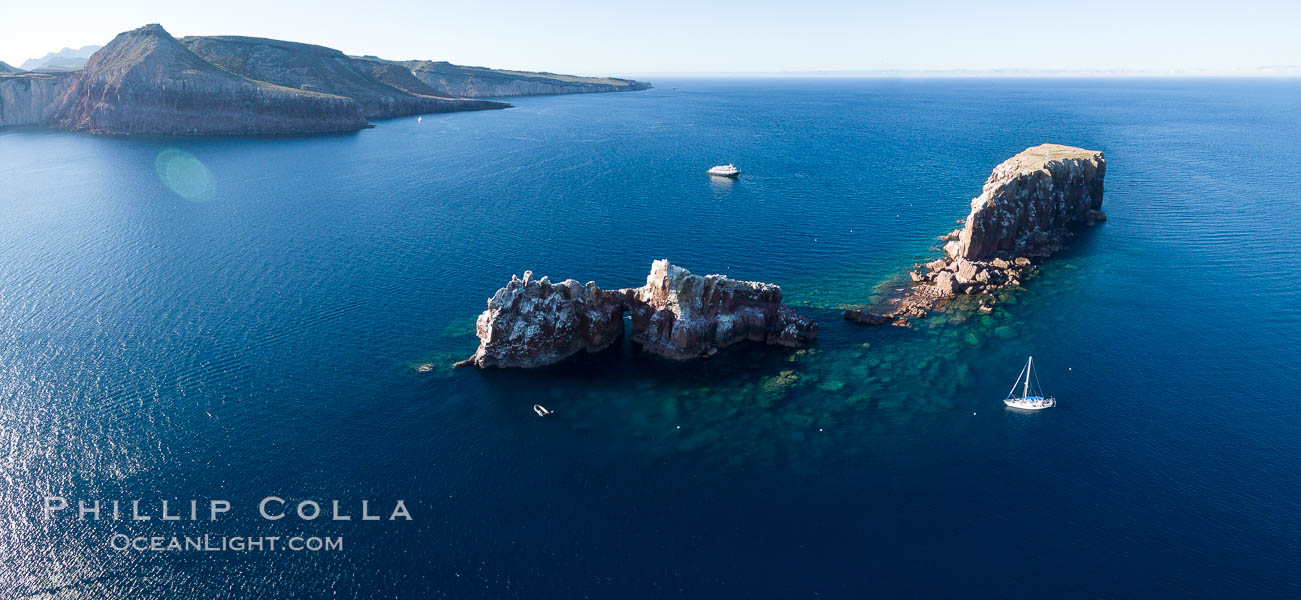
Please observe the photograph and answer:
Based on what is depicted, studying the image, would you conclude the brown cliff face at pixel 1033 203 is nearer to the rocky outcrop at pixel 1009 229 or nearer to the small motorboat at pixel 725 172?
the rocky outcrop at pixel 1009 229

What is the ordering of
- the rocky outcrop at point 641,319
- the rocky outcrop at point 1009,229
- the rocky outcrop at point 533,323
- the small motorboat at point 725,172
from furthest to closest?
the small motorboat at point 725,172 → the rocky outcrop at point 1009,229 → the rocky outcrop at point 641,319 → the rocky outcrop at point 533,323

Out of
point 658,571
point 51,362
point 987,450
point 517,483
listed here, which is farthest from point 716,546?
point 51,362

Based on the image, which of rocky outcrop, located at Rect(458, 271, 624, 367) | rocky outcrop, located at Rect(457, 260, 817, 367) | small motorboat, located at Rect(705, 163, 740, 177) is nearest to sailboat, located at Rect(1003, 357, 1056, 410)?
rocky outcrop, located at Rect(457, 260, 817, 367)

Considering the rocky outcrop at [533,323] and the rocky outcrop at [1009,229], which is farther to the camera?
the rocky outcrop at [1009,229]

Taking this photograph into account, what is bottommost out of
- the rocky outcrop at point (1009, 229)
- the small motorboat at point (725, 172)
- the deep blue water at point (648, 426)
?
the deep blue water at point (648, 426)

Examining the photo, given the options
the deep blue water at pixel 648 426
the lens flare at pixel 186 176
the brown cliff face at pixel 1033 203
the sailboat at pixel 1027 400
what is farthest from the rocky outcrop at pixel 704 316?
the lens flare at pixel 186 176

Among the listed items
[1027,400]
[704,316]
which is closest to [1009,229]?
[1027,400]

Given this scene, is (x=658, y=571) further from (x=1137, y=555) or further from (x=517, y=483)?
(x=1137, y=555)
